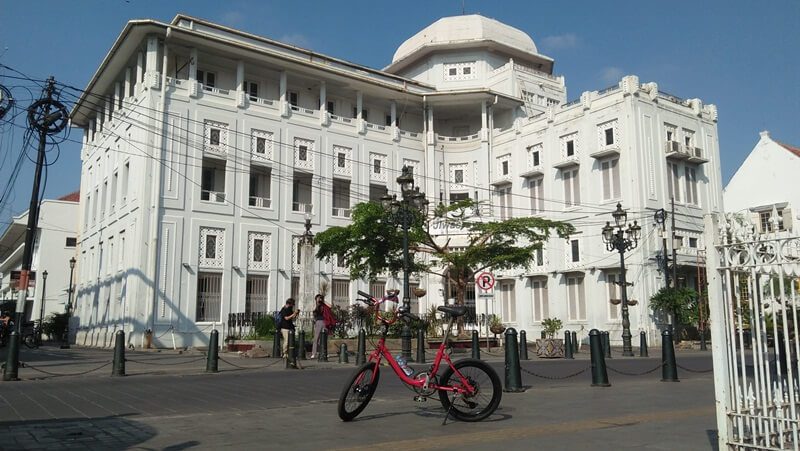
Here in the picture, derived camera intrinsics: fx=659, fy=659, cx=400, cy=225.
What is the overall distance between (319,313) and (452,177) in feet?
82.1

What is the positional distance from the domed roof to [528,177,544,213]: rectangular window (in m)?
11.3

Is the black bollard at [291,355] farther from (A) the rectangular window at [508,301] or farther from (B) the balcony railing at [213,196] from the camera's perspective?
(A) the rectangular window at [508,301]

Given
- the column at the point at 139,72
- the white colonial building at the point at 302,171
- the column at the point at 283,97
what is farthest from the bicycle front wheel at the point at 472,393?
the column at the point at 283,97

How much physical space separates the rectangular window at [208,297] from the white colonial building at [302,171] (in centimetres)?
10

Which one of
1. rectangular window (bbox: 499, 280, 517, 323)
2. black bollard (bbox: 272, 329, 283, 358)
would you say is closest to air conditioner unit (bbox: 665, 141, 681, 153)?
rectangular window (bbox: 499, 280, 517, 323)

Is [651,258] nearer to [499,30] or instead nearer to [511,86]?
[511,86]

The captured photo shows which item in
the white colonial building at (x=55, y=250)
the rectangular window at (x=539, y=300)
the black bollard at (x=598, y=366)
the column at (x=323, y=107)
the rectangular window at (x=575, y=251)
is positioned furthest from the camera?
the white colonial building at (x=55, y=250)

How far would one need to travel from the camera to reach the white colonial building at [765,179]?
1642 inches

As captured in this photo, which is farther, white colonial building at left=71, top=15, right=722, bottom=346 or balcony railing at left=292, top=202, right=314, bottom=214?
balcony railing at left=292, top=202, right=314, bottom=214

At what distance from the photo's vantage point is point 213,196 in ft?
112

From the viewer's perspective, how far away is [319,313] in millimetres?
19000

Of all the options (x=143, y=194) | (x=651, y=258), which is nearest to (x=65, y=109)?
(x=143, y=194)

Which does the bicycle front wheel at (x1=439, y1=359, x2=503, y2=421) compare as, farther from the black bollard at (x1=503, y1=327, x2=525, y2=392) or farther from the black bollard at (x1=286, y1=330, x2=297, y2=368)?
the black bollard at (x1=286, y1=330, x2=297, y2=368)

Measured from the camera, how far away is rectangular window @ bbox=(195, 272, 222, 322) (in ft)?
106
